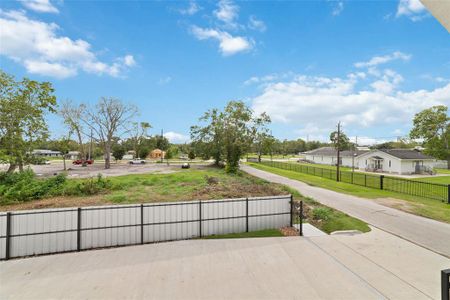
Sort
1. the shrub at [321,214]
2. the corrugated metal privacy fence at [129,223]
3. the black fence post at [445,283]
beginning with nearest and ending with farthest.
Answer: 1. the black fence post at [445,283]
2. the corrugated metal privacy fence at [129,223]
3. the shrub at [321,214]

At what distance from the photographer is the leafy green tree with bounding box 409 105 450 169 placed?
34672 mm

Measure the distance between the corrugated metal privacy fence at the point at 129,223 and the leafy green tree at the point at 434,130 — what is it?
40255mm

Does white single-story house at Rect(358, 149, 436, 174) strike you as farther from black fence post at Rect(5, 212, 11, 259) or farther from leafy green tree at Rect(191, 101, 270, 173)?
black fence post at Rect(5, 212, 11, 259)

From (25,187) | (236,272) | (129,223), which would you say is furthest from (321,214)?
(25,187)

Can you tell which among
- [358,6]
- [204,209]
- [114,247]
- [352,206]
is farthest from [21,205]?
[358,6]

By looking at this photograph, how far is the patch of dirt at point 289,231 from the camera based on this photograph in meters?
7.94

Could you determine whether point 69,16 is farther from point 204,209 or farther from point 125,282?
point 125,282

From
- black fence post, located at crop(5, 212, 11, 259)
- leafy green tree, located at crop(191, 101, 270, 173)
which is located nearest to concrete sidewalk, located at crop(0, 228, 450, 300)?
black fence post, located at crop(5, 212, 11, 259)

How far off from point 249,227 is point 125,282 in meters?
4.63

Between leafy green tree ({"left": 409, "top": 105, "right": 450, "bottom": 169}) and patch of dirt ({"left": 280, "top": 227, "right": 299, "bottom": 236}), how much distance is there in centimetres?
4015

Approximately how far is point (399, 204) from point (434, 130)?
36134 millimetres

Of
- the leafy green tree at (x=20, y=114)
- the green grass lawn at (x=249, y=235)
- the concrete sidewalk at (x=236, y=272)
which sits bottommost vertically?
the green grass lawn at (x=249, y=235)

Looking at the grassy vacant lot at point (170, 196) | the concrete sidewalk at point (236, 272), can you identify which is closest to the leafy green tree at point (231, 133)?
the grassy vacant lot at point (170, 196)

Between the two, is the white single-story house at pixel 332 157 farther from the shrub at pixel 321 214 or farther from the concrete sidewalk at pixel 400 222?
the shrub at pixel 321 214
